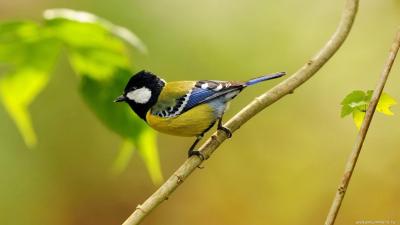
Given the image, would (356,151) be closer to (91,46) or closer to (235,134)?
(91,46)

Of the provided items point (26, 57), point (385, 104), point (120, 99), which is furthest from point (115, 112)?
point (385, 104)

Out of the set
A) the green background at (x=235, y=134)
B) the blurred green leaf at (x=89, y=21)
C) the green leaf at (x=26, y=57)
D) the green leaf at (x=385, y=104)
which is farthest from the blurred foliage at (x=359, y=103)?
the green background at (x=235, y=134)

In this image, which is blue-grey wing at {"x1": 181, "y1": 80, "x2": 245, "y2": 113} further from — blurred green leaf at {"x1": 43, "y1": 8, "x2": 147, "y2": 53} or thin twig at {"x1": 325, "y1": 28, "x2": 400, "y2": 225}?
thin twig at {"x1": 325, "y1": 28, "x2": 400, "y2": 225}

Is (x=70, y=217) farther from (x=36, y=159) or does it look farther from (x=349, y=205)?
(x=349, y=205)

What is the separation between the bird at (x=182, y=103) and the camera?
1115 millimetres

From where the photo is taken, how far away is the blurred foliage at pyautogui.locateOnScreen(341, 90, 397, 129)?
1.91 feet

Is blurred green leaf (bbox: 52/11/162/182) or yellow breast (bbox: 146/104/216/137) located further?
yellow breast (bbox: 146/104/216/137)

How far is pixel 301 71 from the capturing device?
2.26 feet

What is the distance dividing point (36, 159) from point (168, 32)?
49 centimetres

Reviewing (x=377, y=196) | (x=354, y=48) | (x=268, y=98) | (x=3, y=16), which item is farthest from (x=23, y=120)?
(x=354, y=48)

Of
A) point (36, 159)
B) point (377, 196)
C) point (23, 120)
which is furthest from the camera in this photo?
point (36, 159)

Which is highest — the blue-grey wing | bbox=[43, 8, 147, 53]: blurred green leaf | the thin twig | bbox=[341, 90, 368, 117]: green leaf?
bbox=[43, 8, 147, 53]: blurred green leaf

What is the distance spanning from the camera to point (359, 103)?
0.60 m

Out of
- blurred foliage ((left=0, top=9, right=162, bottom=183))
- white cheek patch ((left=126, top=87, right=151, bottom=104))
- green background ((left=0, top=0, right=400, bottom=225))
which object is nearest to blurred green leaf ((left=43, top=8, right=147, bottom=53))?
blurred foliage ((left=0, top=9, right=162, bottom=183))
